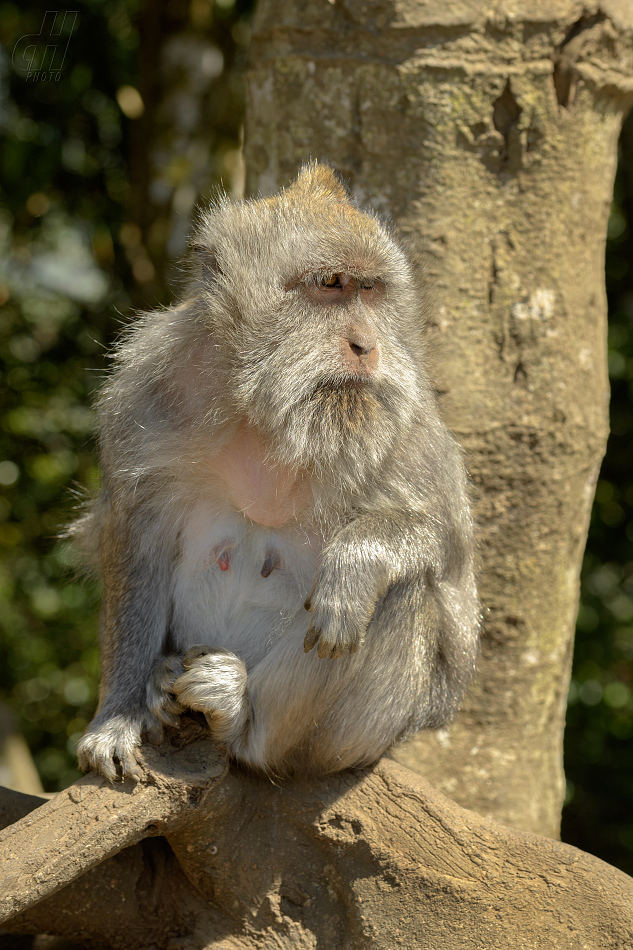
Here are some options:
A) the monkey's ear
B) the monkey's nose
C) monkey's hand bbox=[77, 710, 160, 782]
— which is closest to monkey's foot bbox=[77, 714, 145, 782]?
monkey's hand bbox=[77, 710, 160, 782]

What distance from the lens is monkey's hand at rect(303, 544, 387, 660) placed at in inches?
94.7

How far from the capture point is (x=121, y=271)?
609cm

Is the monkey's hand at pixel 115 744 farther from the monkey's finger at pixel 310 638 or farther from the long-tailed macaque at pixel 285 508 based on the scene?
the monkey's finger at pixel 310 638

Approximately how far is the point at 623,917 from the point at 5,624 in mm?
5241

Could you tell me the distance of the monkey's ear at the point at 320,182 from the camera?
2.71 meters

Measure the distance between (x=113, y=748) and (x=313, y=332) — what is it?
120cm

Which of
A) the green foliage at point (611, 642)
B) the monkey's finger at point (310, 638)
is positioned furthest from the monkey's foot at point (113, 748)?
the green foliage at point (611, 642)

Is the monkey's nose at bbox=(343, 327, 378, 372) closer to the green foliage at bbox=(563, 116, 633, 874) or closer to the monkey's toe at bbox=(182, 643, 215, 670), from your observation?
the monkey's toe at bbox=(182, 643, 215, 670)

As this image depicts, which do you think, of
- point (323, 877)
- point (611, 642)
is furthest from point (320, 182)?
point (611, 642)

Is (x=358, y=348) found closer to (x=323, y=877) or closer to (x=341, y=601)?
(x=341, y=601)

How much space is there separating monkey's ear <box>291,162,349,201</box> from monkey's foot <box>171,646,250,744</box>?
4.34ft

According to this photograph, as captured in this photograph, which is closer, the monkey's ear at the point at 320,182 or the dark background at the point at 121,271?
the monkey's ear at the point at 320,182

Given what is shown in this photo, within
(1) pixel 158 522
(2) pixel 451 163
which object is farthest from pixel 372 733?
(2) pixel 451 163

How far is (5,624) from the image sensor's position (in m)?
6.74
